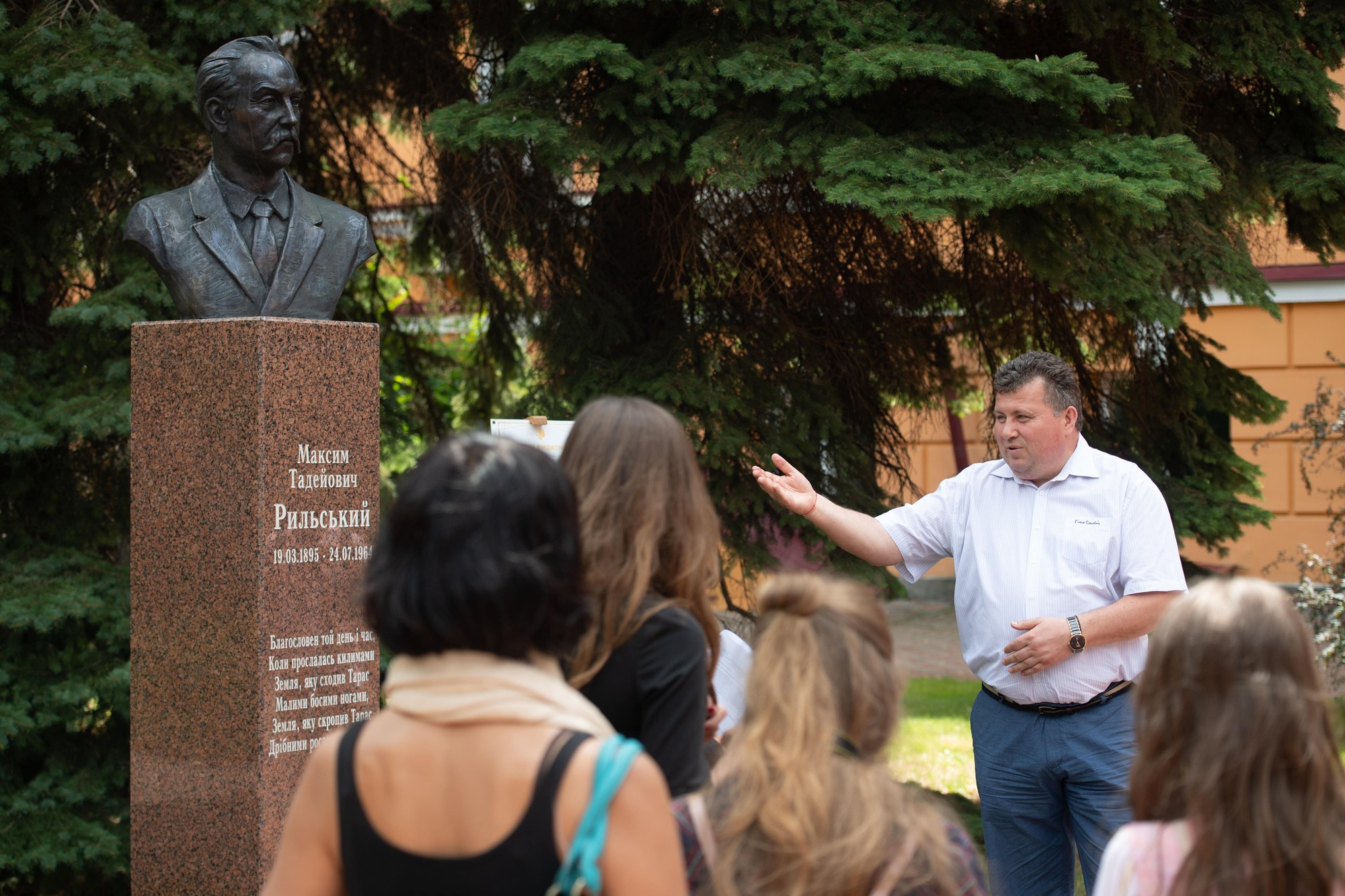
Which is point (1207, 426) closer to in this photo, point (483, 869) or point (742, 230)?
point (742, 230)

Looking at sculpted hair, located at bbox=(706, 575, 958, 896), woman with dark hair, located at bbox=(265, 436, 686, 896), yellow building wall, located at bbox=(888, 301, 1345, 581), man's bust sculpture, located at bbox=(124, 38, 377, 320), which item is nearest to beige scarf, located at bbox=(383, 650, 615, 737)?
woman with dark hair, located at bbox=(265, 436, 686, 896)

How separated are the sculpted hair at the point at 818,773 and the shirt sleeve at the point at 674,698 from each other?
12.8 inches

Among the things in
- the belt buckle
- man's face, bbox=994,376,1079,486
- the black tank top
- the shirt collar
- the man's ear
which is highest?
the man's ear

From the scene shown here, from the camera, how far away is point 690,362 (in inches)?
264

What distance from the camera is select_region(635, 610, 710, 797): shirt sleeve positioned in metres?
2.15

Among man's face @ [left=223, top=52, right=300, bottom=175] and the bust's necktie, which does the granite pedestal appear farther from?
man's face @ [left=223, top=52, right=300, bottom=175]

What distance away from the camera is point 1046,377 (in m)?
3.87

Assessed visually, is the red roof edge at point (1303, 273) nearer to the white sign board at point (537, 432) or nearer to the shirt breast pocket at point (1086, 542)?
the shirt breast pocket at point (1086, 542)

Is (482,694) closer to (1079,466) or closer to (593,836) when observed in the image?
(593,836)

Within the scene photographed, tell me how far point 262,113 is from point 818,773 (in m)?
3.67

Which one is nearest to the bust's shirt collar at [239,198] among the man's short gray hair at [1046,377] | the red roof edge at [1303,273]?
the man's short gray hair at [1046,377]

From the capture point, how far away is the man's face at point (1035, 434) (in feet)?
12.8

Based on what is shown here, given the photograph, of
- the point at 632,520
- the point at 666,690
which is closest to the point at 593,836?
the point at 666,690

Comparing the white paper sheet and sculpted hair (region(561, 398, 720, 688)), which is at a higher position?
sculpted hair (region(561, 398, 720, 688))
